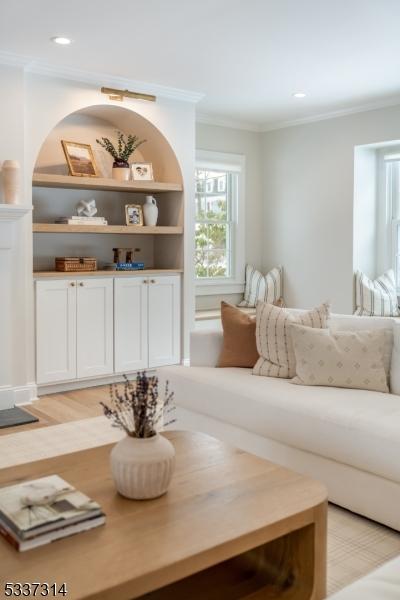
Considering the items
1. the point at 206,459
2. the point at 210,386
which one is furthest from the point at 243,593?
the point at 210,386

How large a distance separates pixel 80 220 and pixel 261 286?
2.33 meters

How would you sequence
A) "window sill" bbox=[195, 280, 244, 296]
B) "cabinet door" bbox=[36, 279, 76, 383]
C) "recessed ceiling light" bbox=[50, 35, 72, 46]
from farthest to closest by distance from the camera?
"window sill" bbox=[195, 280, 244, 296]
"cabinet door" bbox=[36, 279, 76, 383]
"recessed ceiling light" bbox=[50, 35, 72, 46]

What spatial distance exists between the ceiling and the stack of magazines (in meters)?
2.76

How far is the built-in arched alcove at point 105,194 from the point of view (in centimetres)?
516

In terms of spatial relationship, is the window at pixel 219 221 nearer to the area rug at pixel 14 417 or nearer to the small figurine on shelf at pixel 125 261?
the small figurine on shelf at pixel 125 261

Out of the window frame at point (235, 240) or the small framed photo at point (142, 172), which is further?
the window frame at point (235, 240)

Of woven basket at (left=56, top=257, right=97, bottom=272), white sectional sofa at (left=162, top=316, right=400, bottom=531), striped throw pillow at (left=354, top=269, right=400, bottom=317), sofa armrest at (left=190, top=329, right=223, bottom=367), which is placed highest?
woven basket at (left=56, top=257, right=97, bottom=272)

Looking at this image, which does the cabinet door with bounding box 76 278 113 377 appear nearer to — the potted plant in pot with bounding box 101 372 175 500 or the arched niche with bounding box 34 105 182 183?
the arched niche with bounding box 34 105 182 183

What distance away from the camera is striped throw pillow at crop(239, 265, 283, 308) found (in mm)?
6559

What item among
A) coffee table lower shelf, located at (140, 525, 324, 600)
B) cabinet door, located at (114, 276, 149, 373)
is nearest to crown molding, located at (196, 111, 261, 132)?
cabinet door, located at (114, 276, 149, 373)

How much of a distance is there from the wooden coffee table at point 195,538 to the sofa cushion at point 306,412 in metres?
0.54

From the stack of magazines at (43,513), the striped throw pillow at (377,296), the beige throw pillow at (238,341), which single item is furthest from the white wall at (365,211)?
the stack of magazines at (43,513)

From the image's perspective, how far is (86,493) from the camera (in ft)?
6.17

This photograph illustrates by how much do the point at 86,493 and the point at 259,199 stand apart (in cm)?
541
